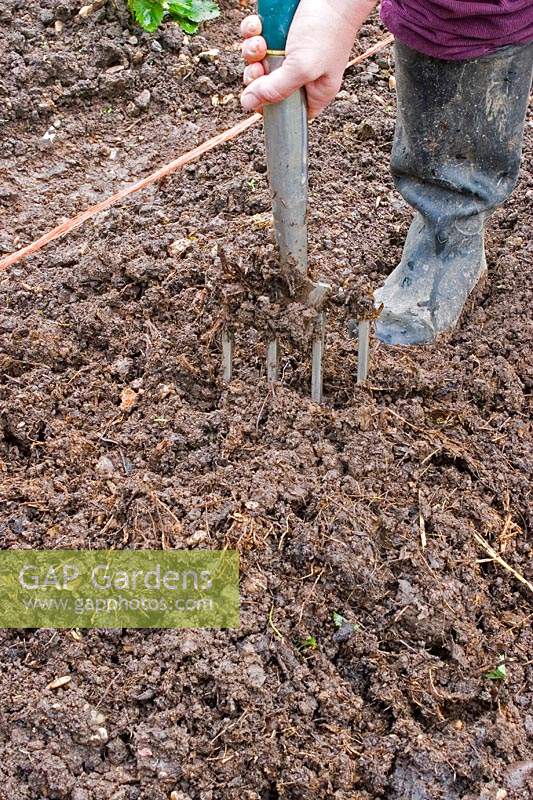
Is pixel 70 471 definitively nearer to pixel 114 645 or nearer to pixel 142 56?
pixel 114 645

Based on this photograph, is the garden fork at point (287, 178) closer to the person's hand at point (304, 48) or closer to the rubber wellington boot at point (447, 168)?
the person's hand at point (304, 48)

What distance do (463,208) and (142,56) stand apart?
1945mm

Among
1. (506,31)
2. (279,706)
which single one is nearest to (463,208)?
(506,31)

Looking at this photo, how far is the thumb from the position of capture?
169 centimetres

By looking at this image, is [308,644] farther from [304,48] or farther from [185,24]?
[185,24]

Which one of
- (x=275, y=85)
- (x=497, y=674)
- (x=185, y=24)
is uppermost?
(x=275, y=85)

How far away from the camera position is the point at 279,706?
5.36ft

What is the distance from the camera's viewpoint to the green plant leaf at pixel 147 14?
11.9 ft

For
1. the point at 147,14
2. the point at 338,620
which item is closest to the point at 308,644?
the point at 338,620

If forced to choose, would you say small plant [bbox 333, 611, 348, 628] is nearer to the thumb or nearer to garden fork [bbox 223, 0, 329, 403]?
garden fork [bbox 223, 0, 329, 403]

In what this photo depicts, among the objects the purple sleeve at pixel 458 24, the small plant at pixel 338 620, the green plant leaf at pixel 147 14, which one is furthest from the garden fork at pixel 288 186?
the green plant leaf at pixel 147 14

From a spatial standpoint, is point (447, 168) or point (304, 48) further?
point (447, 168)

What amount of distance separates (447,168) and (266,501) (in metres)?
1.07

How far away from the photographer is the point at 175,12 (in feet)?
12.2
